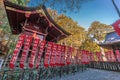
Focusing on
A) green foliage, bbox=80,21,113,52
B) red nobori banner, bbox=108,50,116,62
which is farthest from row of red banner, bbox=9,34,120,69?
green foliage, bbox=80,21,113,52

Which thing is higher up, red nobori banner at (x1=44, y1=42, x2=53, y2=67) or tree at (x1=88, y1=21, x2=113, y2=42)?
tree at (x1=88, y1=21, x2=113, y2=42)

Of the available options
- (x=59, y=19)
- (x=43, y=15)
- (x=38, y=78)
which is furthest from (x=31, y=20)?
(x=59, y=19)

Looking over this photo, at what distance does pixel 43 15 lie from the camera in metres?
8.73

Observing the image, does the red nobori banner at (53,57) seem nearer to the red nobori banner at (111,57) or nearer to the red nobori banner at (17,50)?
the red nobori banner at (17,50)

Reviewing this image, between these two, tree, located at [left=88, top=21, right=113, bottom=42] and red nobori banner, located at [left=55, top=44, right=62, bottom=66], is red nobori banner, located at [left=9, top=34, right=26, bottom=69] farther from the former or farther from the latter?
tree, located at [left=88, top=21, right=113, bottom=42]

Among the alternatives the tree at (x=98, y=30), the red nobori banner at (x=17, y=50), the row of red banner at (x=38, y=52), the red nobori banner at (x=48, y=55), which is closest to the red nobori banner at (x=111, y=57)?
the row of red banner at (x=38, y=52)

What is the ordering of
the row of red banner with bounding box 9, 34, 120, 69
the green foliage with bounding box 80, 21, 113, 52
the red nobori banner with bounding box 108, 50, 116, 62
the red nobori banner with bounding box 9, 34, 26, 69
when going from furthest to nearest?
the green foliage with bounding box 80, 21, 113, 52 < the red nobori banner with bounding box 108, 50, 116, 62 < the row of red banner with bounding box 9, 34, 120, 69 < the red nobori banner with bounding box 9, 34, 26, 69

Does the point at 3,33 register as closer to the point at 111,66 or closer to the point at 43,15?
the point at 43,15

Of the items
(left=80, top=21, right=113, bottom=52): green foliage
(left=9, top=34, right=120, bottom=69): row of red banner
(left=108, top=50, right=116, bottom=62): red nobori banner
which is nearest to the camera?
(left=9, top=34, right=120, bottom=69): row of red banner

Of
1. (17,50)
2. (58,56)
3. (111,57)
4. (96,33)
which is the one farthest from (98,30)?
(17,50)

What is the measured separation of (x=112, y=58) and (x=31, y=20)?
11452mm

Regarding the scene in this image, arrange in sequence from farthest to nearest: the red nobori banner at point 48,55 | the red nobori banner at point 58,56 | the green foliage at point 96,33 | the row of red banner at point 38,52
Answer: the green foliage at point 96,33, the red nobori banner at point 58,56, the red nobori banner at point 48,55, the row of red banner at point 38,52

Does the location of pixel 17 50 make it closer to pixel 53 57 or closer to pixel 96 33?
pixel 53 57

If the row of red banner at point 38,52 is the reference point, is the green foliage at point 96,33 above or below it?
above
